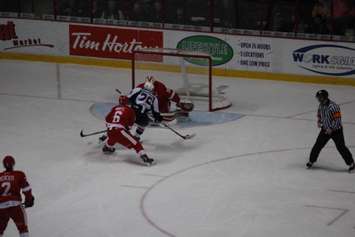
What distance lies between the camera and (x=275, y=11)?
19047mm

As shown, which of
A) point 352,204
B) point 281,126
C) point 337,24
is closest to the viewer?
point 352,204

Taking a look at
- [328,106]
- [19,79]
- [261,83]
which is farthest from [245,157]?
[19,79]

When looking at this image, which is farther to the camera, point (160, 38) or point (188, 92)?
point (160, 38)

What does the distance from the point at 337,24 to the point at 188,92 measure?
3408 mm

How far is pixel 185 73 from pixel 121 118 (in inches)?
164

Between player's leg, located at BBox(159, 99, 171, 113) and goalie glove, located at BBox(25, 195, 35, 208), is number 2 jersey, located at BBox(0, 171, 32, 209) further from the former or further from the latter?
player's leg, located at BBox(159, 99, 171, 113)

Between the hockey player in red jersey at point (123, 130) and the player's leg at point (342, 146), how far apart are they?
8.51ft

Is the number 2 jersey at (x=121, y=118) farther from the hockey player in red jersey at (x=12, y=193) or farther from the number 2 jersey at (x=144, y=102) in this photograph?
the hockey player in red jersey at (x=12, y=193)

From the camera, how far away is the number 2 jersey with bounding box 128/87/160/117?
47.4ft

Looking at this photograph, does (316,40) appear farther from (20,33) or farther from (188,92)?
(20,33)

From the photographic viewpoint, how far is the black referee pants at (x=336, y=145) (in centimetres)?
1309

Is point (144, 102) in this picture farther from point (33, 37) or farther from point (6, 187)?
point (33, 37)

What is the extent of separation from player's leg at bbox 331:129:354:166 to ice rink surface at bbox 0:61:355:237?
212mm

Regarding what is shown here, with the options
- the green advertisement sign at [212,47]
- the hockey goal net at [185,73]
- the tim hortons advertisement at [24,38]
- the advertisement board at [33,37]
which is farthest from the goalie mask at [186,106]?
the tim hortons advertisement at [24,38]
